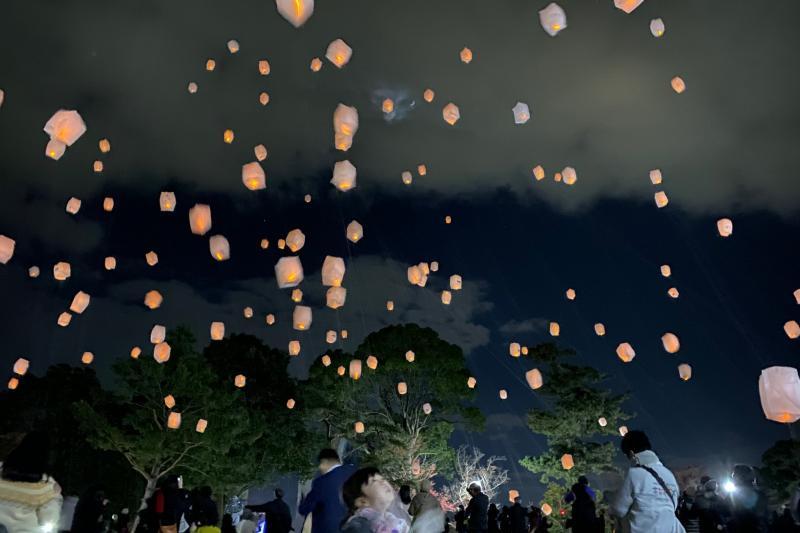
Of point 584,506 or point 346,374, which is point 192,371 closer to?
point 346,374

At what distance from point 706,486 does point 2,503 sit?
9181 mm

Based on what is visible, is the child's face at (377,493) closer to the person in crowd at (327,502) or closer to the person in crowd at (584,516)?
the person in crowd at (327,502)

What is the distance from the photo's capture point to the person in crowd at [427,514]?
20.3 ft

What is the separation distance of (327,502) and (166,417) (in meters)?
19.8

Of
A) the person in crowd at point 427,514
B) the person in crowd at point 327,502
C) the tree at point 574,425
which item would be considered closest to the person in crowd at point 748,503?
the person in crowd at point 427,514

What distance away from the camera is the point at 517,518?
42.3ft

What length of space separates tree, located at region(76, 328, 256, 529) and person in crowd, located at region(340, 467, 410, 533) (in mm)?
20333

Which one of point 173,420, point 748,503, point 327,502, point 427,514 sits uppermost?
point 748,503

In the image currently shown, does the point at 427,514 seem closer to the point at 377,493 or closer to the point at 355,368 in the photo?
the point at 377,493

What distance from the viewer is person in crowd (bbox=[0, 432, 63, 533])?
357 cm

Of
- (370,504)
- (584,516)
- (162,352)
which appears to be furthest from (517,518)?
(162,352)

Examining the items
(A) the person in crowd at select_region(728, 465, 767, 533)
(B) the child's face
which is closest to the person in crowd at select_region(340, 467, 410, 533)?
(B) the child's face

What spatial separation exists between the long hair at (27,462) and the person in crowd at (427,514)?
364 centimetres

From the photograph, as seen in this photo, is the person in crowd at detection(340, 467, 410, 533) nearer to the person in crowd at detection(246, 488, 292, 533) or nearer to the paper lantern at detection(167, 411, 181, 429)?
the person in crowd at detection(246, 488, 292, 533)
